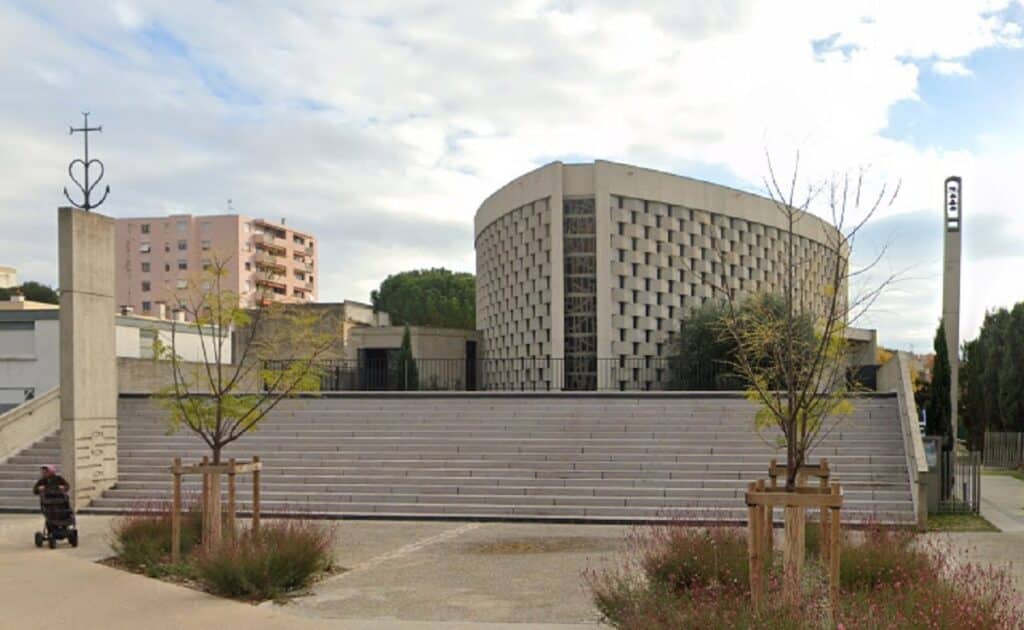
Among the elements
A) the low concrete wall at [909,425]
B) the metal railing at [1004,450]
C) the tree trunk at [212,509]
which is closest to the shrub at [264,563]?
the tree trunk at [212,509]

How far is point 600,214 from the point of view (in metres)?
34.4

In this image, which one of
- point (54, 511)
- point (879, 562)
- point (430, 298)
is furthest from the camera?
point (430, 298)

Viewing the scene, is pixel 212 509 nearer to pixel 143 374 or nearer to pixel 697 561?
pixel 697 561

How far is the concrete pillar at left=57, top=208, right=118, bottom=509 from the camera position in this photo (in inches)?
719

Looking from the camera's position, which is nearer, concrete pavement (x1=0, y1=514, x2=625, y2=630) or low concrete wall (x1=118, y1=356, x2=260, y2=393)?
concrete pavement (x1=0, y1=514, x2=625, y2=630)

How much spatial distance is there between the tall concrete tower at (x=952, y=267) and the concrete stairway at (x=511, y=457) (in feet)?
63.4

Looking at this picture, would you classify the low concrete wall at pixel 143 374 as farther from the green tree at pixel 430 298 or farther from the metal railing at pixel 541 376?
the green tree at pixel 430 298

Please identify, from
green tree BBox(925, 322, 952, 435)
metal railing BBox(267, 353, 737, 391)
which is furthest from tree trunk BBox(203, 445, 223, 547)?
green tree BBox(925, 322, 952, 435)

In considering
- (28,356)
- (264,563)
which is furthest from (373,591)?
(28,356)

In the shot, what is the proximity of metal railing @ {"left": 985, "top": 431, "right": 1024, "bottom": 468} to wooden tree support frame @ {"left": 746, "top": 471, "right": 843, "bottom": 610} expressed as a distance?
30341 millimetres

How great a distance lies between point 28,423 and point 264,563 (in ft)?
48.8

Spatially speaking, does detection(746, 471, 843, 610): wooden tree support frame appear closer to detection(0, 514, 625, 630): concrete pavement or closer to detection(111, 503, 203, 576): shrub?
detection(0, 514, 625, 630): concrete pavement

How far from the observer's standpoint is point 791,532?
850 cm

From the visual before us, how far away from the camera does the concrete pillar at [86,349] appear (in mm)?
18250
